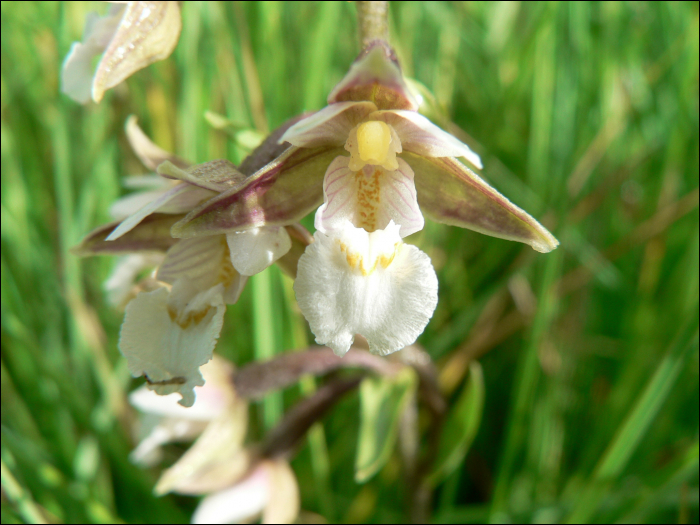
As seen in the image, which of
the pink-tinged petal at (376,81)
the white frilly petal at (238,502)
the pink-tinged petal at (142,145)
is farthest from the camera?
the white frilly petal at (238,502)

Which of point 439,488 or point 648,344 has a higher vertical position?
point 648,344

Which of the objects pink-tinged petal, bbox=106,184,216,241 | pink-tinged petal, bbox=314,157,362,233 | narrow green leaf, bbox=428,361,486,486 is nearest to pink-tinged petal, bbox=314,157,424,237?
pink-tinged petal, bbox=314,157,362,233

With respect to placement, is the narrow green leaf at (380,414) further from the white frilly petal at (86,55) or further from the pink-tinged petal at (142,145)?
the white frilly petal at (86,55)

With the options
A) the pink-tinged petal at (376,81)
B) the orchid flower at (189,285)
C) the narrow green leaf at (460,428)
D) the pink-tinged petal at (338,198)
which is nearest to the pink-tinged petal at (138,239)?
the orchid flower at (189,285)

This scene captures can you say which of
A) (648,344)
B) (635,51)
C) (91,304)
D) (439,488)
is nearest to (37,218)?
(91,304)

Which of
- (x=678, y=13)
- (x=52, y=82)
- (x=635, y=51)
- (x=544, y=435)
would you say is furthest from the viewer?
(x=52, y=82)

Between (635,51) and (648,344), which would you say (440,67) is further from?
(648,344)

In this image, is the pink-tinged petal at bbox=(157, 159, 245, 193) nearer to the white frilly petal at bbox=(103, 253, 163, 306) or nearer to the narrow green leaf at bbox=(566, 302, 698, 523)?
the white frilly petal at bbox=(103, 253, 163, 306)
